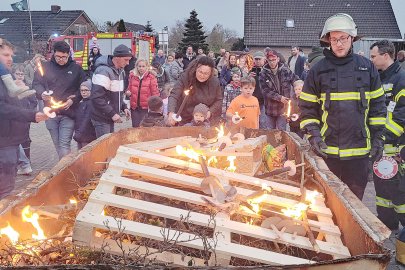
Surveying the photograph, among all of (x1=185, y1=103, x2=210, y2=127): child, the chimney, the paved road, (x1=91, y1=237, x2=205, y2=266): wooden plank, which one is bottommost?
the paved road

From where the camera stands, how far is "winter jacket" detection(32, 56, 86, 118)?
6.42 m

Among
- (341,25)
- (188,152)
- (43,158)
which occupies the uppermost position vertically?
(341,25)

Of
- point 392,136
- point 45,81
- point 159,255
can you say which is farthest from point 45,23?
point 159,255

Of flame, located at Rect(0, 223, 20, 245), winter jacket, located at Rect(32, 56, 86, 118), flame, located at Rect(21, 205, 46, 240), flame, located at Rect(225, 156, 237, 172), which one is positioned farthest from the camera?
winter jacket, located at Rect(32, 56, 86, 118)

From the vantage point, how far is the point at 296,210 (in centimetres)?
302

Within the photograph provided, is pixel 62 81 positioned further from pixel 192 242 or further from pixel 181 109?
pixel 192 242

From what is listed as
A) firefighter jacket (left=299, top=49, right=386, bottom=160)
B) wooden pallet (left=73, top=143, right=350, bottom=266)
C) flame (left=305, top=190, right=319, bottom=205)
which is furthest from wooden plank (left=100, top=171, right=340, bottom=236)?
firefighter jacket (left=299, top=49, right=386, bottom=160)

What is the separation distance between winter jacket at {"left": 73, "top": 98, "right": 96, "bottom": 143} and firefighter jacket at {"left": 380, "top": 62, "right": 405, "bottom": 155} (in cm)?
385

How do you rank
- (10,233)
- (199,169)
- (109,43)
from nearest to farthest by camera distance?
1. (10,233)
2. (199,169)
3. (109,43)

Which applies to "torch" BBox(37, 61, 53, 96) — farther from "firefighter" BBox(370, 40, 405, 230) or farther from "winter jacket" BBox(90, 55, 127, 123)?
"firefighter" BBox(370, 40, 405, 230)

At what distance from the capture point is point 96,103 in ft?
20.7

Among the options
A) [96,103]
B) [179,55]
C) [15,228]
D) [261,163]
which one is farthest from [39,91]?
[179,55]

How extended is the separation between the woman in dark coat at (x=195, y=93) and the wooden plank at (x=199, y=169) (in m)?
2.17

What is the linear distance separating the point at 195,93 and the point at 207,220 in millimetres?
3536
